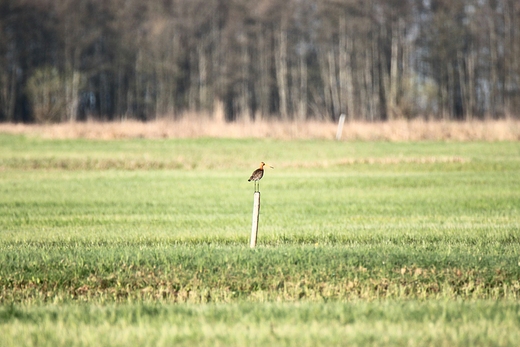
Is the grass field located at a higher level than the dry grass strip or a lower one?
lower

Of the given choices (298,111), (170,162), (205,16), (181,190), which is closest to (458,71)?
(298,111)

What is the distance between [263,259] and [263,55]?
225 feet

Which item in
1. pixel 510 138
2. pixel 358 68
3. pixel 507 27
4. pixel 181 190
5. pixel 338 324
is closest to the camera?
pixel 338 324

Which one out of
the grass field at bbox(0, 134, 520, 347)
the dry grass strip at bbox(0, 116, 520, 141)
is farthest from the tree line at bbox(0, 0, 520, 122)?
the grass field at bbox(0, 134, 520, 347)

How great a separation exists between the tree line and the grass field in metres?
44.0

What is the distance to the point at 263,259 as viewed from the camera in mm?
10602

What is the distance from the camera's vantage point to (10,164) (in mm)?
31078

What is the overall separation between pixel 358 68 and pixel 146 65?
775 inches

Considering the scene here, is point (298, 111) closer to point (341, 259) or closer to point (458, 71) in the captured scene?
point (458, 71)

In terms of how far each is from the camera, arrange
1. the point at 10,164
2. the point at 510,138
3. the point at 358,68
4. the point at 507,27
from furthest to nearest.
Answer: the point at 358,68 < the point at 507,27 < the point at 510,138 < the point at 10,164

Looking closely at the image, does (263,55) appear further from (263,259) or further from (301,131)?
(263,259)

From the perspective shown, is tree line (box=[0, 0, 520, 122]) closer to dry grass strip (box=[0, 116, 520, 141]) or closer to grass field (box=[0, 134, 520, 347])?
dry grass strip (box=[0, 116, 520, 141])

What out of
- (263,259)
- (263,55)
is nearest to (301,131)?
(263,55)

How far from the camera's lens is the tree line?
69.9m
